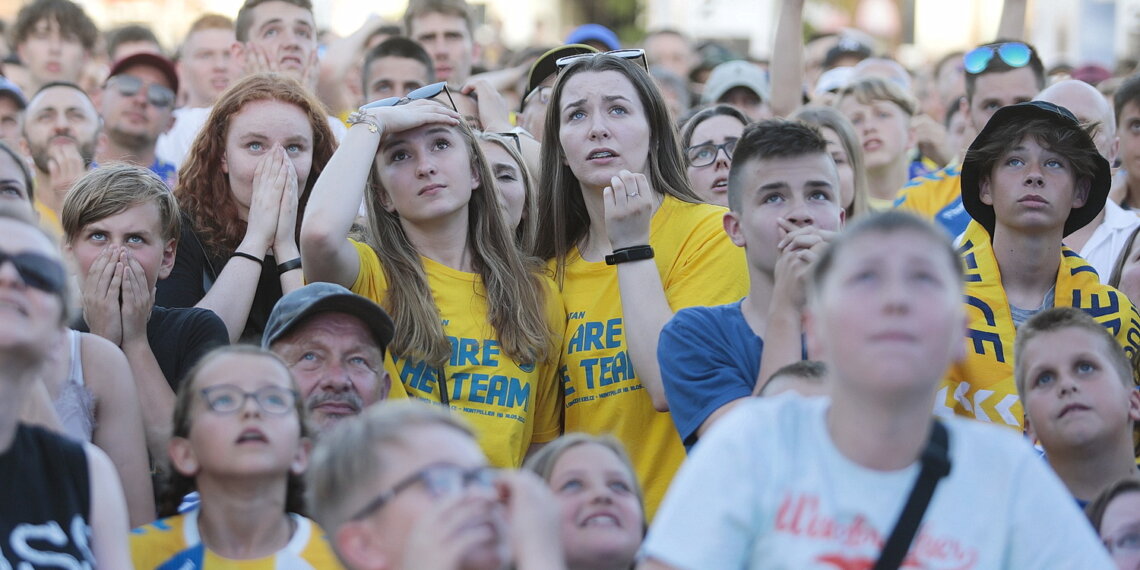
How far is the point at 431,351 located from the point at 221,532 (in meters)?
1.05

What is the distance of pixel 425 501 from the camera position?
239 cm

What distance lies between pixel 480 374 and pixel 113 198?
4.20 feet

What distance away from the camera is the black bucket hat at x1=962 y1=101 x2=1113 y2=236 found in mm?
4496

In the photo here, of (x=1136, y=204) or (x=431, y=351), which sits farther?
(x=1136, y=204)

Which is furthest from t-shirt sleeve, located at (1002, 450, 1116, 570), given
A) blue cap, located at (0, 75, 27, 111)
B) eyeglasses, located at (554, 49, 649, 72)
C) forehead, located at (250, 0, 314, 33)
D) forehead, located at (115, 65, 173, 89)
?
blue cap, located at (0, 75, 27, 111)

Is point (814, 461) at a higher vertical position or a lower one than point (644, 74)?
lower

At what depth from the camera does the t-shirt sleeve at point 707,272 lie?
4.26 meters

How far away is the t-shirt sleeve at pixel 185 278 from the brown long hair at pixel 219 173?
87mm

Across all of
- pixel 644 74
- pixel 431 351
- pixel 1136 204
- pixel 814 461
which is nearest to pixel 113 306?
pixel 431 351

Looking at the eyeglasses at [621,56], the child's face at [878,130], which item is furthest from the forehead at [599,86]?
the child's face at [878,130]

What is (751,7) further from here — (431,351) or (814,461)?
(814,461)

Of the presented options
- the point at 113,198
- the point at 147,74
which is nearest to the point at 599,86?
the point at 113,198

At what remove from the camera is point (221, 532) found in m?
3.16

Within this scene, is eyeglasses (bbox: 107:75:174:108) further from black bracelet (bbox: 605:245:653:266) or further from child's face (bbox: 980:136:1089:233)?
child's face (bbox: 980:136:1089:233)
